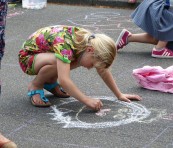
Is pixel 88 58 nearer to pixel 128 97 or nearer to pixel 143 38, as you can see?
pixel 128 97

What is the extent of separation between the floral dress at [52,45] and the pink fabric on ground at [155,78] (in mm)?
780

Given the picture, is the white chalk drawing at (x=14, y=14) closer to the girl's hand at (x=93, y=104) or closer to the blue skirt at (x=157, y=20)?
the blue skirt at (x=157, y=20)

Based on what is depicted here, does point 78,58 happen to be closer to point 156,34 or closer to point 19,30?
point 156,34

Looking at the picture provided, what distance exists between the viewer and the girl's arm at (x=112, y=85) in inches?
150

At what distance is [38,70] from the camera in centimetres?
396

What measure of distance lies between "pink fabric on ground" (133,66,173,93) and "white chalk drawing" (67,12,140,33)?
237cm

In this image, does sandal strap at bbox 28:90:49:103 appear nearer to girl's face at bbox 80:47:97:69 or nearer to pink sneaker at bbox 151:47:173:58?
girl's face at bbox 80:47:97:69

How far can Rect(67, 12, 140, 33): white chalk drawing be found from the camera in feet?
22.6

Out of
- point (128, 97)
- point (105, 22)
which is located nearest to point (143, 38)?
point (105, 22)

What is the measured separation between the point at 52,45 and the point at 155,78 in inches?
35.9

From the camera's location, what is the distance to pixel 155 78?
14.0 ft

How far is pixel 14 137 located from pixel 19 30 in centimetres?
363

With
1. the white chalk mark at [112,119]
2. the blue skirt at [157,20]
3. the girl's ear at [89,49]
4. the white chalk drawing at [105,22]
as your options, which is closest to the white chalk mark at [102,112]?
the white chalk mark at [112,119]

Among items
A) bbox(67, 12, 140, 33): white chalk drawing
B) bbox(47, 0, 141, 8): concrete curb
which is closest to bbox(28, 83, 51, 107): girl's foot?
bbox(67, 12, 140, 33): white chalk drawing
